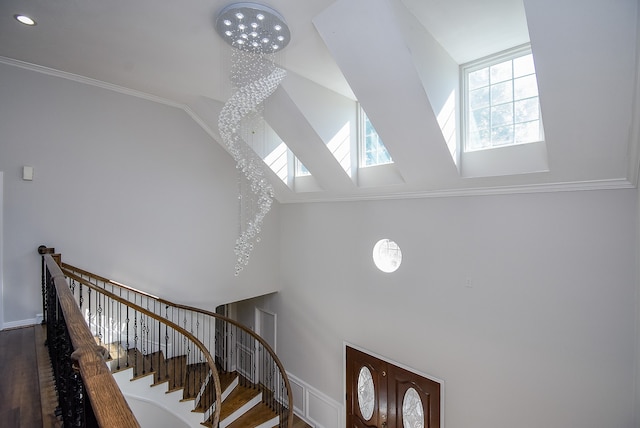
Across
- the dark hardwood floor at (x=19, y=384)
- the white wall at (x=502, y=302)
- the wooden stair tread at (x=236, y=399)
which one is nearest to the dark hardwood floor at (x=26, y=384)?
the dark hardwood floor at (x=19, y=384)

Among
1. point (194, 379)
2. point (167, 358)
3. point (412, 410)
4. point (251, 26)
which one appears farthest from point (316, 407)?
point (251, 26)

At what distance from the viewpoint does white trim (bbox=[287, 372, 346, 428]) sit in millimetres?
5297

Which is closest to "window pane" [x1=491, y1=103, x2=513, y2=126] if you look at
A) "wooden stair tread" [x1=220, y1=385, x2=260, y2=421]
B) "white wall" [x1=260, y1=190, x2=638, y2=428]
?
"white wall" [x1=260, y1=190, x2=638, y2=428]

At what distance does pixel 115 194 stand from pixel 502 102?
16.9 ft

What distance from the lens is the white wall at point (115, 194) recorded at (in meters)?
3.89

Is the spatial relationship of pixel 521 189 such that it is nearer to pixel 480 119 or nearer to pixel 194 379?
pixel 480 119

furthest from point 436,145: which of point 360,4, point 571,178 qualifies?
point 360,4

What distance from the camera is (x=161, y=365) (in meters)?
4.74

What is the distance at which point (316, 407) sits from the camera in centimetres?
567

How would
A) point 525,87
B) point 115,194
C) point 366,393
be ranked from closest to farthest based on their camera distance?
point 525,87 → point 115,194 → point 366,393

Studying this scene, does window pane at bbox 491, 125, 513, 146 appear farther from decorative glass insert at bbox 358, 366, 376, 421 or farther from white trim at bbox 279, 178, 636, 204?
decorative glass insert at bbox 358, 366, 376, 421

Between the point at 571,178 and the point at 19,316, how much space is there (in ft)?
20.5

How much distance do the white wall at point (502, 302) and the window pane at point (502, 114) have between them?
2.76ft

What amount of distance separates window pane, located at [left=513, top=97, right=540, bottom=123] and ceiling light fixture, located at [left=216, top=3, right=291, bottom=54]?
2.44 meters
